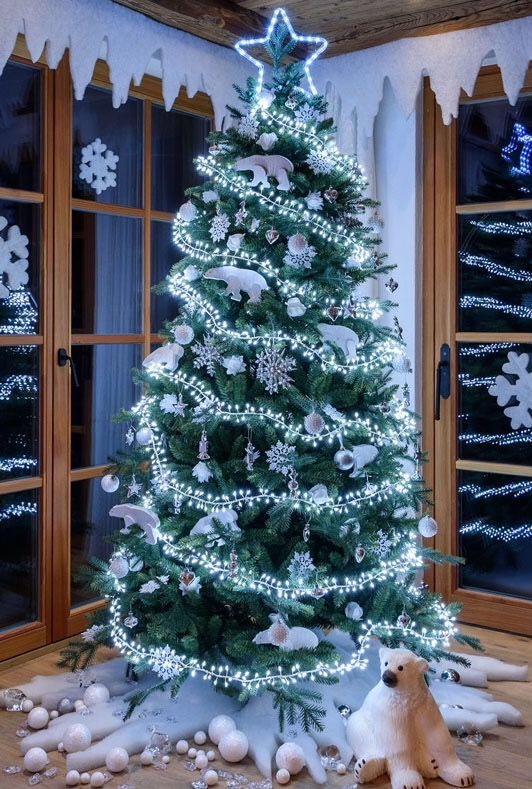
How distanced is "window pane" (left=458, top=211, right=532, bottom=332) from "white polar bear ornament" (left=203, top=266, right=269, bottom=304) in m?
1.28

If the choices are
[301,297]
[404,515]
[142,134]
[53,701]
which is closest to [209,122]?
[142,134]

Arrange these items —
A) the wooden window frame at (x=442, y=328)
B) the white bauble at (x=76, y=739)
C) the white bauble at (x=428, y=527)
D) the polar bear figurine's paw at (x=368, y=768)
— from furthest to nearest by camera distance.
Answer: the wooden window frame at (x=442, y=328) → the white bauble at (x=428, y=527) → the white bauble at (x=76, y=739) → the polar bear figurine's paw at (x=368, y=768)

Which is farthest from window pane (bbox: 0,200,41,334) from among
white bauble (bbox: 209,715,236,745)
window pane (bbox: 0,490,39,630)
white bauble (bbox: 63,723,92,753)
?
white bauble (bbox: 209,715,236,745)

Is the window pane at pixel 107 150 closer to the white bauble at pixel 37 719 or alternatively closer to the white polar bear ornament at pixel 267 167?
the white polar bear ornament at pixel 267 167

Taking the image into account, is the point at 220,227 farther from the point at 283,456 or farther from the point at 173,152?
the point at 173,152

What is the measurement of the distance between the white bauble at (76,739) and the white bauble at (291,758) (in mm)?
497

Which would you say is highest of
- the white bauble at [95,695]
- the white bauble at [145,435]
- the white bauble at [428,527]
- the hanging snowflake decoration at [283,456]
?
the white bauble at [145,435]

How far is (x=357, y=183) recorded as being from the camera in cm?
257

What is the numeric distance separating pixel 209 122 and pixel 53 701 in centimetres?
235

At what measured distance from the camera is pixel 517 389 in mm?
3271

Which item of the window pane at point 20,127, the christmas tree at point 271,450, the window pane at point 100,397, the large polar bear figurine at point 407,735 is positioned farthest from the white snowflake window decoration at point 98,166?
A: the large polar bear figurine at point 407,735

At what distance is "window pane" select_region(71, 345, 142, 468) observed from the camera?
3143mm

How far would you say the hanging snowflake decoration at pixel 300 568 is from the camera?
2336 mm

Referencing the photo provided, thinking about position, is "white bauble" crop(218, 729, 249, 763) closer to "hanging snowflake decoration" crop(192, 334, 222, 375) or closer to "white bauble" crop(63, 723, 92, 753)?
"white bauble" crop(63, 723, 92, 753)
